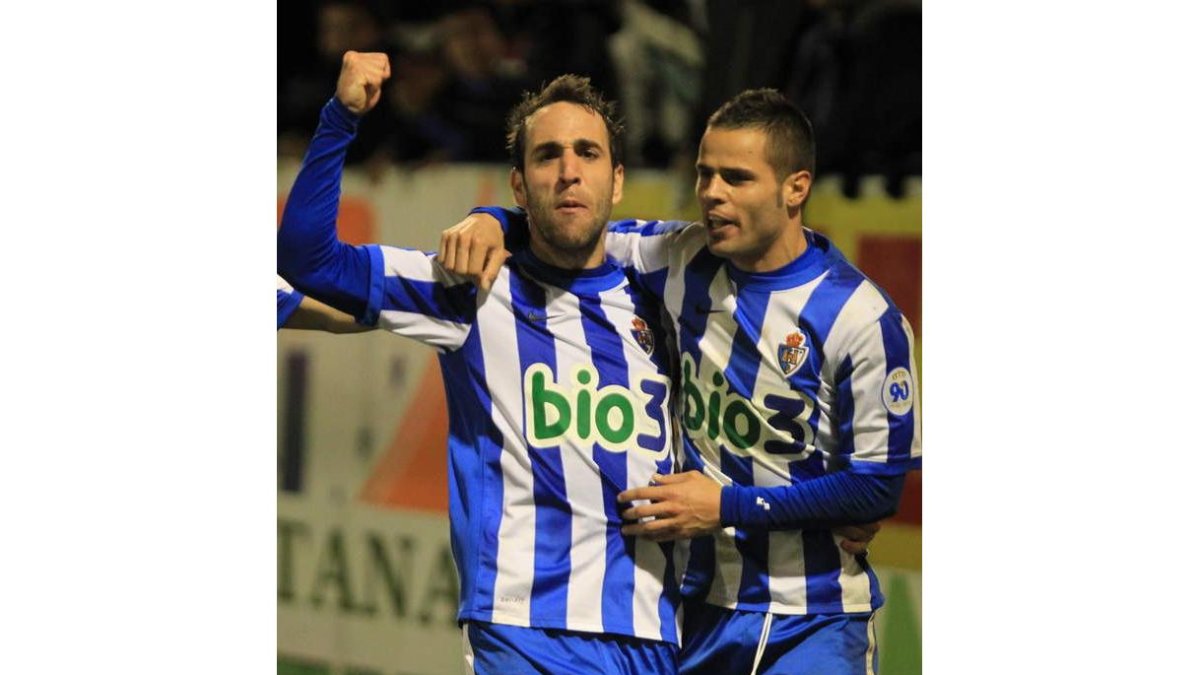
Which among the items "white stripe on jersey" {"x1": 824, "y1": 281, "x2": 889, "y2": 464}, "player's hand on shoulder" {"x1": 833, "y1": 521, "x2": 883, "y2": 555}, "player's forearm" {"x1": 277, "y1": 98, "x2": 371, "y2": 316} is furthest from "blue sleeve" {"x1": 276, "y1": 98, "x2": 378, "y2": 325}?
"player's hand on shoulder" {"x1": 833, "y1": 521, "x2": 883, "y2": 555}

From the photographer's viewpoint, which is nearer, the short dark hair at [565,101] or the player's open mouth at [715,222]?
the player's open mouth at [715,222]

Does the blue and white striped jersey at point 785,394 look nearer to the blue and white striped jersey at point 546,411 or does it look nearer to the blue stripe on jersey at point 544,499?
the blue and white striped jersey at point 546,411

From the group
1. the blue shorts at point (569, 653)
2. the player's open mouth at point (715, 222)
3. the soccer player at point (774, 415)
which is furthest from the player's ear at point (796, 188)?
the blue shorts at point (569, 653)

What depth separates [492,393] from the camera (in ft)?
11.6

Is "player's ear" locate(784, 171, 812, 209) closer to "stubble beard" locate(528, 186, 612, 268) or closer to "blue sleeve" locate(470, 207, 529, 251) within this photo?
"stubble beard" locate(528, 186, 612, 268)

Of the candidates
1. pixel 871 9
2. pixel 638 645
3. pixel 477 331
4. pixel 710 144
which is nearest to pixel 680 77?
pixel 710 144

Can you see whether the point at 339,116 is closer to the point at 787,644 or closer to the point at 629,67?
the point at 629,67

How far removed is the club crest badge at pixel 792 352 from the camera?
10.9 feet

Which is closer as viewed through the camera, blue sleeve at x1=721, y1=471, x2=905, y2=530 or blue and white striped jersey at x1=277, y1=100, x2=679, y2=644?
blue sleeve at x1=721, y1=471, x2=905, y2=530

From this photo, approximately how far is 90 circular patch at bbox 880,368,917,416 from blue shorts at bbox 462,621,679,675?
67 centimetres

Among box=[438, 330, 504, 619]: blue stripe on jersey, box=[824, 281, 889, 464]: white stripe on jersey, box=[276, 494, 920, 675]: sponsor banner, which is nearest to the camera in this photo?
box=[824, 281, 889, 464]: white stripe on jersey

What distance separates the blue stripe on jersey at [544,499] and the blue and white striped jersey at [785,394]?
0.82 ft

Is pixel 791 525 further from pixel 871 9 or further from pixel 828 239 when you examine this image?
pixel 871 9

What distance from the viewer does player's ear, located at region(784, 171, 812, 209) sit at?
11.1ft
